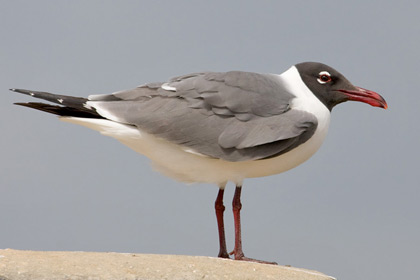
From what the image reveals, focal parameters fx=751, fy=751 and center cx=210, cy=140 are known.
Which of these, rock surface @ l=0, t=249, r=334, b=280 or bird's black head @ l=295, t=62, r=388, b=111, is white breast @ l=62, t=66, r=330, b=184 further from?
rock surface @ l=0, t=249, r=334, b=280

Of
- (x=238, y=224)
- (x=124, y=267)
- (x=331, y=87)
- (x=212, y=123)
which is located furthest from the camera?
(x=331, y=87)

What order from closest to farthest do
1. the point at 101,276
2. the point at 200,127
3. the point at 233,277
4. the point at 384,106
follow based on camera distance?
the point at 101,276
the point at 233,277
the point at 200,127
the point at 384,106

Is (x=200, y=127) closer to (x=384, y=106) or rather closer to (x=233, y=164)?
(x=233, y=164)

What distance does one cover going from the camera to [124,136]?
25.6 ft

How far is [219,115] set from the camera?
778 cm

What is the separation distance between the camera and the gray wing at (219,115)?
7660mm

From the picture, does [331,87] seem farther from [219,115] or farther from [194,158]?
[194,158]

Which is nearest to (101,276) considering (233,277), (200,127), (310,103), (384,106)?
(233,277)

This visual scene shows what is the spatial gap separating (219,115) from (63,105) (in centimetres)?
164

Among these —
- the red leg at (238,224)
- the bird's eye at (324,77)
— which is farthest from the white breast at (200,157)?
the bird's eye at (324,77)

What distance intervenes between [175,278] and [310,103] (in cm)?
250

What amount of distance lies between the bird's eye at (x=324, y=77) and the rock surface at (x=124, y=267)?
2.18 metres

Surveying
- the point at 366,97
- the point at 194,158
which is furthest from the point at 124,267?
the point at 366,97

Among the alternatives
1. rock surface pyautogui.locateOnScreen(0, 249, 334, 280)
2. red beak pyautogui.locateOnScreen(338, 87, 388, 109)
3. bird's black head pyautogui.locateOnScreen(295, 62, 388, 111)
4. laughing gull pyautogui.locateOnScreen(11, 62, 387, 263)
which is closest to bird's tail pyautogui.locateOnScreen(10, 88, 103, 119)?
laughing gull pyautogui.locateOnScreen(11, 62, 387, 263)
